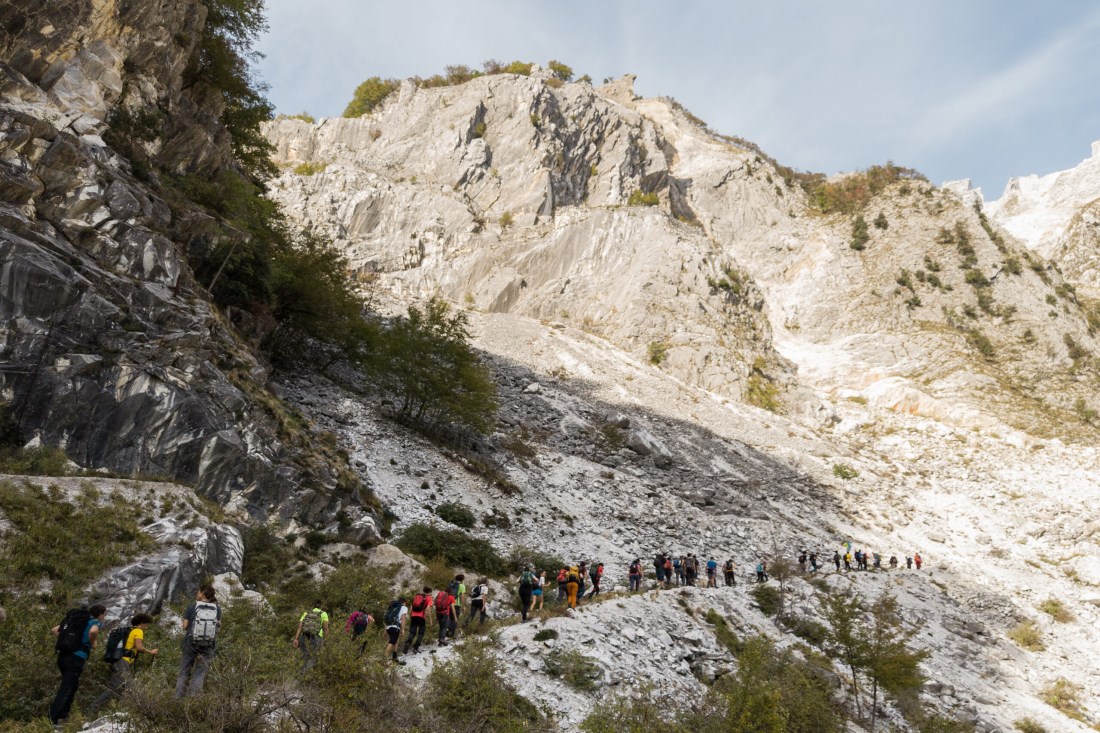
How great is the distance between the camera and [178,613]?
10469mm

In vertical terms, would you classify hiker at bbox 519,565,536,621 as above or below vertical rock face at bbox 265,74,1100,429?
below

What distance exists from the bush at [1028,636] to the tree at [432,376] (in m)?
24.3

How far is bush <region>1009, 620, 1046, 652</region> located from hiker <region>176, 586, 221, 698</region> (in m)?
29.1

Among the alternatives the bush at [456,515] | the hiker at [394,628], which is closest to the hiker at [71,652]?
the hiker at [394,628]

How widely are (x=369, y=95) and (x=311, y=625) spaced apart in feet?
283

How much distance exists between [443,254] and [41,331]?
1950 inches

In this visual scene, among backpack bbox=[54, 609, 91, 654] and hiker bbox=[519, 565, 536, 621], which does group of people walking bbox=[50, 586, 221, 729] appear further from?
hiker bbox=[519, 565, 536, 621]

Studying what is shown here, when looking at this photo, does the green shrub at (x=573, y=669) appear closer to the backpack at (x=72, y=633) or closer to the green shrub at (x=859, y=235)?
the backpack at (x=72, y=633)

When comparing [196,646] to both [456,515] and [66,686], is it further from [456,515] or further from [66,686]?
[456,515]

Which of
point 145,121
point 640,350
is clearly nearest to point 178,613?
point 145,121

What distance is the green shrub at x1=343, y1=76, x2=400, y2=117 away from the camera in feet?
266

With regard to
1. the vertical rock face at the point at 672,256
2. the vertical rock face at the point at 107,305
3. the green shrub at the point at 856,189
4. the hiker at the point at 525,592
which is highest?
the green shrub at the point at 856,189

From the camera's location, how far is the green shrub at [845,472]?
3594 cm

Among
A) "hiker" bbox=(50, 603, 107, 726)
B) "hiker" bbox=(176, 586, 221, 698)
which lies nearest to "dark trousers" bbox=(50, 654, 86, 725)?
"hiker" bbox=(50, 603, 107, 726)
